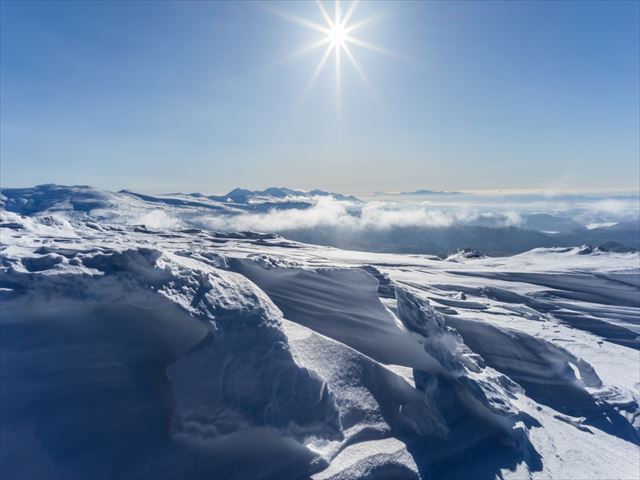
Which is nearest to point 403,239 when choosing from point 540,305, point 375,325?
point 540,305

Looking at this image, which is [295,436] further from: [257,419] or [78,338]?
[78,338]

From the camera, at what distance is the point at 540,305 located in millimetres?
19953

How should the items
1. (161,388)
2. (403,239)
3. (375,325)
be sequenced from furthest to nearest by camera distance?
(403,239)
(375,325)
(161,388)

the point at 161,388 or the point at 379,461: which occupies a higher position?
the point at 161,388

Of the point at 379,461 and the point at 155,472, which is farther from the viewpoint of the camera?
the point at 379,461

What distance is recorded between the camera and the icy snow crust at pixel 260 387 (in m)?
5.66

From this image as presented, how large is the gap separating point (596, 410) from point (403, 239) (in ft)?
615

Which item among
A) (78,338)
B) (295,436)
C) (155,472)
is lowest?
(155,472)

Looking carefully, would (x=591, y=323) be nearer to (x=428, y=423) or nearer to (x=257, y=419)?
(x=428, y=423)

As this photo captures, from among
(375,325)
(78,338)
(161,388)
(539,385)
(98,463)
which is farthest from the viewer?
(539,385)

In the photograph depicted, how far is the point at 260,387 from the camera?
6.19 meters

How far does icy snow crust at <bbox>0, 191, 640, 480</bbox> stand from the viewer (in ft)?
18.6

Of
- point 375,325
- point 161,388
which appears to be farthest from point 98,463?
point 375,325

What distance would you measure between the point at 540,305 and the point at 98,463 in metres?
21.3
